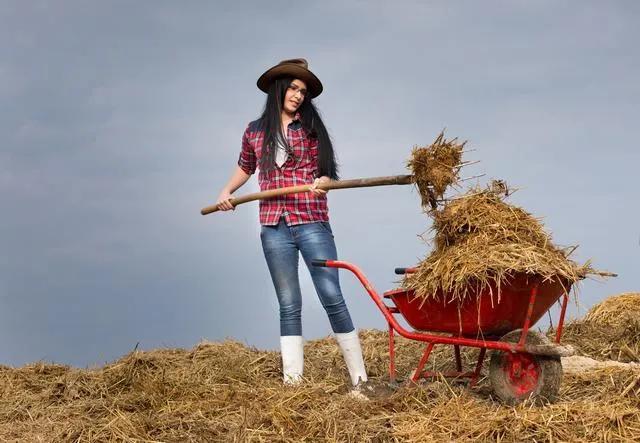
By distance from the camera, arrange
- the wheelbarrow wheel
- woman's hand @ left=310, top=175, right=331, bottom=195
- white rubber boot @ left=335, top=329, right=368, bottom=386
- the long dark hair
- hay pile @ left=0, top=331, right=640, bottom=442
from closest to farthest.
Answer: hay pile @ left=0, top=331, right=640, bottom=442, the wheelbarrow wheel, woman's hand @ left=310, top=175, right=331, bottom=195, white rubber boot @ left=335, top=329, right=368, bottom=386, the long dark hair

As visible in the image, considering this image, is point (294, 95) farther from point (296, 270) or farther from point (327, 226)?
point (296, 270)

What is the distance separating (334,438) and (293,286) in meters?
1.63

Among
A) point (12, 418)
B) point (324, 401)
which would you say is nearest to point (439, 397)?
point (324, 401)

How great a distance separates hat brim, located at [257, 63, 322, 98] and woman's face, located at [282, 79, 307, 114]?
6 centimetres

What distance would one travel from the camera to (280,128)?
5531 mm

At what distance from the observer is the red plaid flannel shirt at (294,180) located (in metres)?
5.44

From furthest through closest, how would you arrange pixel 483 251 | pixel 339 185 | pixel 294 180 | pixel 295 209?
pixel 294 180, pixel 295 209, pixel 339 185, pixel 483 251

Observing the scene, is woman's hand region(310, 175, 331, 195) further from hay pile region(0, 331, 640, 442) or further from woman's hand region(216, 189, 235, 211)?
hay pile region(0, 331, 640, 442)

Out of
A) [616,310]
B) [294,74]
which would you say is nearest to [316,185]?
[294,74]

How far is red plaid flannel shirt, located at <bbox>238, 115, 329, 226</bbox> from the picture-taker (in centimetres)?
544

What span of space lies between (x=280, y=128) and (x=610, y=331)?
4.24m

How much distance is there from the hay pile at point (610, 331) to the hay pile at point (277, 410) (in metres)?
1.54

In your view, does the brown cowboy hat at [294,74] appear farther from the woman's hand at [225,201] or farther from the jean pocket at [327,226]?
the jean pocket at [327,226]

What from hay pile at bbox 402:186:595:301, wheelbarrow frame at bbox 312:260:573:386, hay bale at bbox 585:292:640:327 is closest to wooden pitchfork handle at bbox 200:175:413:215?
hay pile at bbox 402:186:595:301
